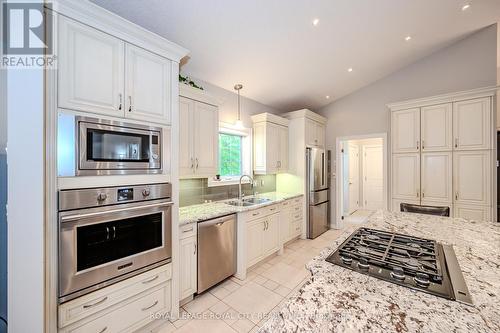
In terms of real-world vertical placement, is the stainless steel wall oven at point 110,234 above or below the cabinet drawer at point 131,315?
above

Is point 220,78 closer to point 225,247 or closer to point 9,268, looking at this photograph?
point 225,247

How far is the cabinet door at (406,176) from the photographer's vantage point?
3.40m

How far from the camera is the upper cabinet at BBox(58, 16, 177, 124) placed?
4.46 ft

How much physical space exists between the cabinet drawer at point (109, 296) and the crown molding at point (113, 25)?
73.4 inches

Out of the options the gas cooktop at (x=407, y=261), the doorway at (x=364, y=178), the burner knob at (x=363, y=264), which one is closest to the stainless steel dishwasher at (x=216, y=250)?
the gas cooktop at (x=407, y=261)

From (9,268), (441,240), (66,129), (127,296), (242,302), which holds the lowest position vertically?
(242,302)

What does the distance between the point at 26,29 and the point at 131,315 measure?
209cm

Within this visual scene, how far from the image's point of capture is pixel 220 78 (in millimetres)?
3086

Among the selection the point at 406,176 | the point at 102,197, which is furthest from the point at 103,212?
the point at 406,176

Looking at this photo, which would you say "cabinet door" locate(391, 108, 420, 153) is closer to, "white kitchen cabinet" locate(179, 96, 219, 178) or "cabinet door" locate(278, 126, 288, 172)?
"cabinet door" locate(278, 126, 288, 172)

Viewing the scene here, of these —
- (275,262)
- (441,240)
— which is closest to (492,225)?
(441,240)

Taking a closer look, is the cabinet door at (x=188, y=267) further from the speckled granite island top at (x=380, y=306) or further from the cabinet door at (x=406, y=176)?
the cabinet door at (x=406, y=176)

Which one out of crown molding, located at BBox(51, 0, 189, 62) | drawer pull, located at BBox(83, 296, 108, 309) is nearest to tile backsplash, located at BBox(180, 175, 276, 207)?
drawer pull, located at BBox(83, 296, 108, 309)

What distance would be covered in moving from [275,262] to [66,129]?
9.71ft
